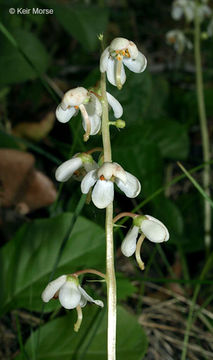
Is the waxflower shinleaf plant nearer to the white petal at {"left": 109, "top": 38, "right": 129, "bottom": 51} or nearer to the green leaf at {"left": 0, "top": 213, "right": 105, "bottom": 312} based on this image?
the white petal at {"left": 109, "top": 38, "right": 129, "bottom": 51}

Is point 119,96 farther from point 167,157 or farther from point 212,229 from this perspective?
point 212,229

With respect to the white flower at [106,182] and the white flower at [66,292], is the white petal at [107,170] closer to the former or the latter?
the white flower at [106,182]

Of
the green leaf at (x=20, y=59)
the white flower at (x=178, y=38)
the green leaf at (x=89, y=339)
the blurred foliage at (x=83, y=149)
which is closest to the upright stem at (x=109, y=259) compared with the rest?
the blurred foliage at (x=83, y=149)

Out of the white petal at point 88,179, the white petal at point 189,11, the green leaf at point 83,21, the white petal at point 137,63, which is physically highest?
the white petal at point 189,11

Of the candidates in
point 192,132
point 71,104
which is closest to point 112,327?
point 71,104

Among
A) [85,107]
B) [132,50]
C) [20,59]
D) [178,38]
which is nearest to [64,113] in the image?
[85,107]

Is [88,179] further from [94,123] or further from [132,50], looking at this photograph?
[132,50]
